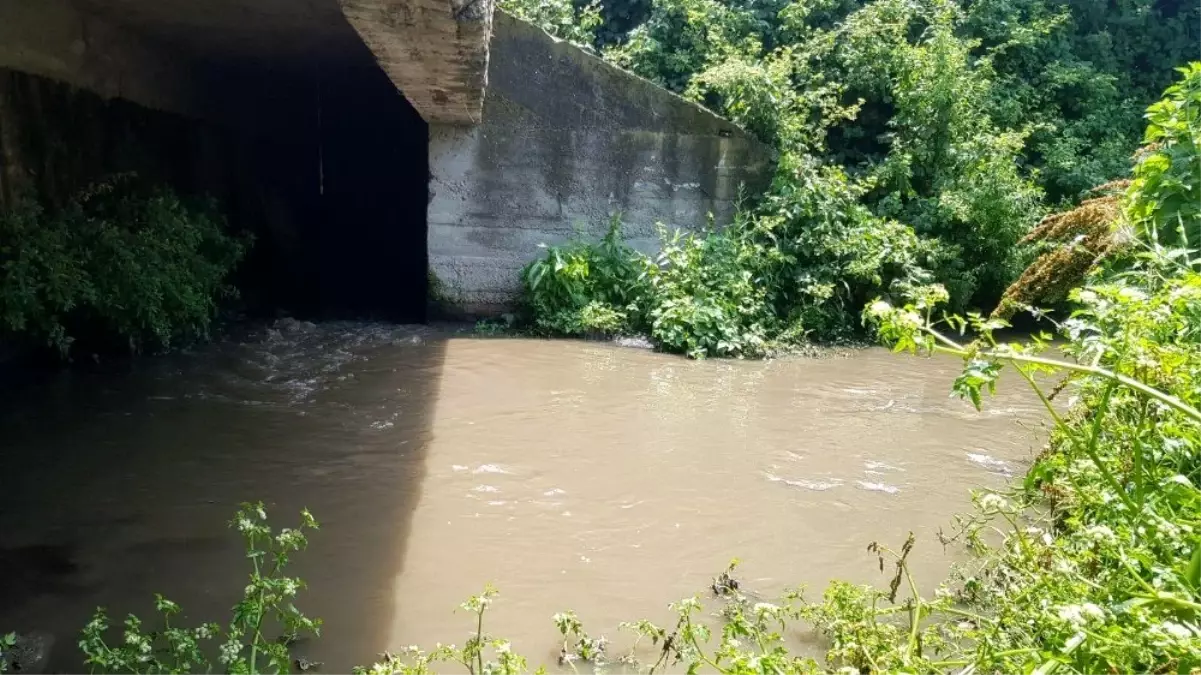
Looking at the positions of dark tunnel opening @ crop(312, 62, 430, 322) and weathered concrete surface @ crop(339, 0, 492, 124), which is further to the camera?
dark tunnel opening @ crop(312, 62, 430, 322)

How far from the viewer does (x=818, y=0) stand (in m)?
12.1

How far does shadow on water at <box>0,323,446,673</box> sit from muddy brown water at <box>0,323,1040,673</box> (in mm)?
15

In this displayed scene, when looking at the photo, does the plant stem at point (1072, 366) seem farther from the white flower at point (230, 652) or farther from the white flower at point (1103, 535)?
the white flower at point (230, 652)

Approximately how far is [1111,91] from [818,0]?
14.0 feet

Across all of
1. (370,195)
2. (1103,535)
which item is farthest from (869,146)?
(1103,535)

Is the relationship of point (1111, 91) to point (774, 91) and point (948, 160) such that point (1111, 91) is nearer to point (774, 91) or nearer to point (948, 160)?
point (948, 160)

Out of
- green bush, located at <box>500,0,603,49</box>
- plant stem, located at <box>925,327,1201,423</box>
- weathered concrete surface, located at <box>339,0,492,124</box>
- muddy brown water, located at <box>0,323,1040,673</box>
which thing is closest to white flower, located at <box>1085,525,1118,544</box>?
plant stem, located at <box>925,327,1201,423</box>

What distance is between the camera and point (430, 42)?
5.15 m

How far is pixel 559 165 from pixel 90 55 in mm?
4522

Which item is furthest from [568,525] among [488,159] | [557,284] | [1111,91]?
[1111,91]

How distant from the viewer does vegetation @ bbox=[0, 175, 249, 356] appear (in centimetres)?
614

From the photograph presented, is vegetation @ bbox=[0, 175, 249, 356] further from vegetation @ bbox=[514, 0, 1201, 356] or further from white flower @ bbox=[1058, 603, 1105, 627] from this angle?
white flower @ bbox=[1058, 603, 1105, 627]

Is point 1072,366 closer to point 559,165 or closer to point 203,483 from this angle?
point 203,483

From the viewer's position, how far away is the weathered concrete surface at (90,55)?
6719mm
